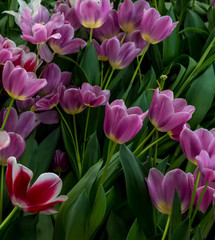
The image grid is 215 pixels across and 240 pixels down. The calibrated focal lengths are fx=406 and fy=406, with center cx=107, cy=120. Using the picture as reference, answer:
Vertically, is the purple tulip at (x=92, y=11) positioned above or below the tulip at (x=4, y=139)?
above

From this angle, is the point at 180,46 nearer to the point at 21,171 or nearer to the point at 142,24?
the point at 142,24

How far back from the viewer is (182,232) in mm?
412

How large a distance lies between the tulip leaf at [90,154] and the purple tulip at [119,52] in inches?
7.0

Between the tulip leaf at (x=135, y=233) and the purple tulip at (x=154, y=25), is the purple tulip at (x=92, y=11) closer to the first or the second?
the purple tulip at (x=154, y=25)

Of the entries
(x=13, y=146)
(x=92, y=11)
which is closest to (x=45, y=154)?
(x=13, y=146)

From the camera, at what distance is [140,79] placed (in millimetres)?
793

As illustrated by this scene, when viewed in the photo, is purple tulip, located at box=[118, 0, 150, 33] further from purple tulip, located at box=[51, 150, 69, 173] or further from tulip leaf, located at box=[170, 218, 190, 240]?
tulip leaf, located at box=[170, 218, 190, 240]

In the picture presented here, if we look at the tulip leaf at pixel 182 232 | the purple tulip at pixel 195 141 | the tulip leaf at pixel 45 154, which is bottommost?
the tulip leaf at pixel 45 154

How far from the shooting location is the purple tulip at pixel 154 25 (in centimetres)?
67

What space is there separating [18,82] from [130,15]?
0.31 meters

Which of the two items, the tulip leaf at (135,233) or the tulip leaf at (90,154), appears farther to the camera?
the tulip leaf at (90,154)

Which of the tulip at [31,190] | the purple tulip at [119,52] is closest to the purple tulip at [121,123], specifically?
the tulip at [31,190]

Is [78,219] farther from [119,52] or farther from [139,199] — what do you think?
[119,52]

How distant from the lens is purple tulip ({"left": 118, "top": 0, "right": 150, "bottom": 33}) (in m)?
0.72
